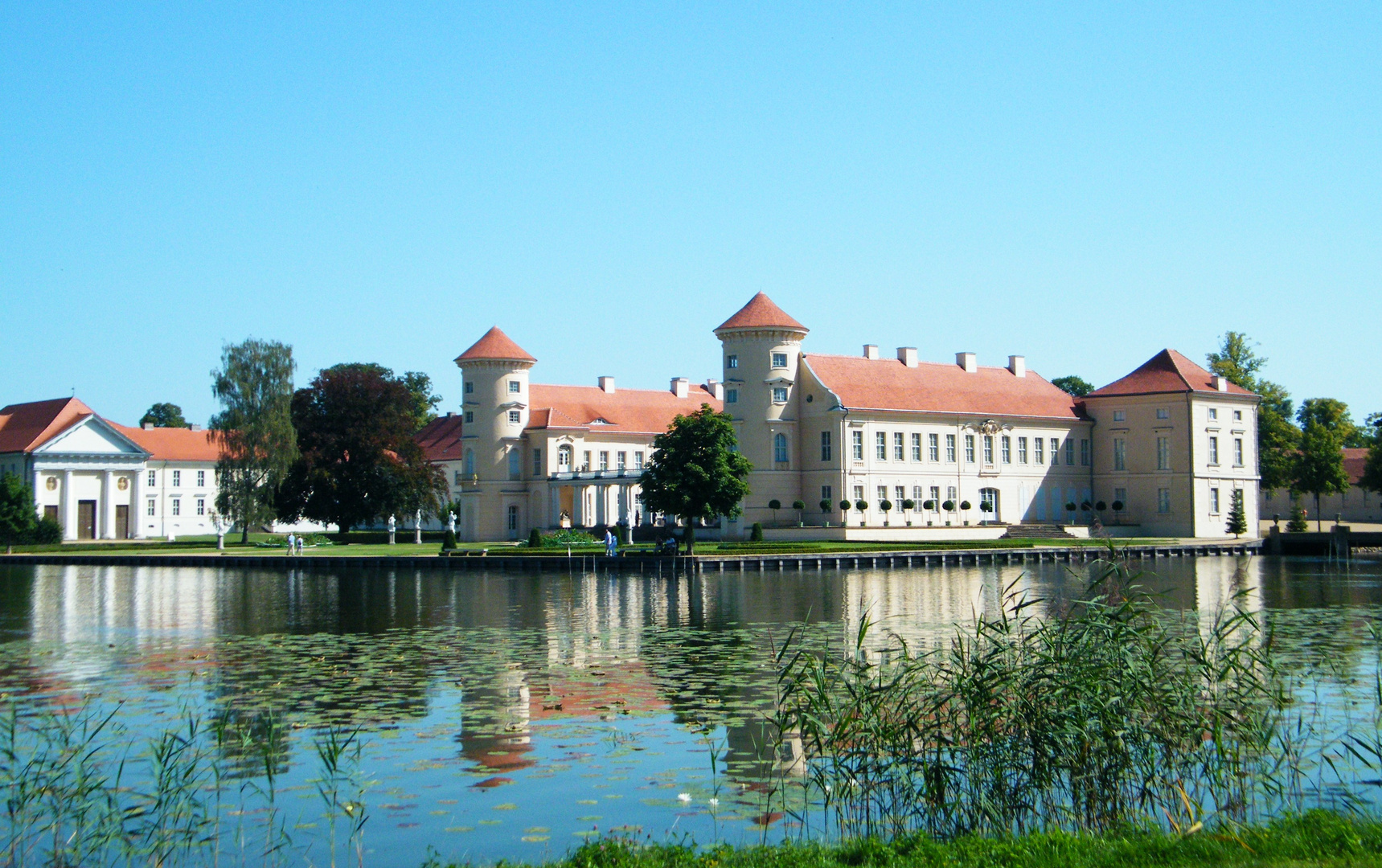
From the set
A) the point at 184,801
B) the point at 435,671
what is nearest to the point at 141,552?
the point at 435,671

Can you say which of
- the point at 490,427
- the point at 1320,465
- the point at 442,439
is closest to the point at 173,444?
the point at 442,439

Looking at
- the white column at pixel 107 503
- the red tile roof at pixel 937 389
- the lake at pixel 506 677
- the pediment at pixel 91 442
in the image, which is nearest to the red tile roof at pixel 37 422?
the pediment at pixel 91 442

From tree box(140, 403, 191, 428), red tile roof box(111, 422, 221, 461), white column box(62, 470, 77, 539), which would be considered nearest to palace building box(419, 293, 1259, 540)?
white column box(62, 470, 77, 539)

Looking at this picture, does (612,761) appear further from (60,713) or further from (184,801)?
(60,713)

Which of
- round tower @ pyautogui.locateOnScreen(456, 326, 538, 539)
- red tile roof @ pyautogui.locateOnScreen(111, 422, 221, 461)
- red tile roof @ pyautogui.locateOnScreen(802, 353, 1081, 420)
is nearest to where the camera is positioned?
red tile roof @ pyautogui.locateOnScreen(802, 353, 1081, 420)

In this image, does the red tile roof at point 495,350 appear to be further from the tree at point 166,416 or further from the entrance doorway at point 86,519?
the tree at point 166,416

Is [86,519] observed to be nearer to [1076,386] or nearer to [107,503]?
[107,503]

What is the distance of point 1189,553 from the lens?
183 feet

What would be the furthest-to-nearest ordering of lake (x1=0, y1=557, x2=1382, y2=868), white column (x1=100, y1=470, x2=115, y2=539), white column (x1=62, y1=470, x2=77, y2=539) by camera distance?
1. white column (x1=100, y1=470, x2=115, y2=539)
2. white column (x1=62, y1=470, x2=77, y2=539)
3. lake (x1=0, y1=557, x2=1382, y2=868)

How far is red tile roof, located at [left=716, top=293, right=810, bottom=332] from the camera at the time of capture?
200 ft

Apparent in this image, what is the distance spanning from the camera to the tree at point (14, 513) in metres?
64.7

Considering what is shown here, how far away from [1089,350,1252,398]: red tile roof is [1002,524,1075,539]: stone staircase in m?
10.6

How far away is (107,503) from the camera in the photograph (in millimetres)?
77125

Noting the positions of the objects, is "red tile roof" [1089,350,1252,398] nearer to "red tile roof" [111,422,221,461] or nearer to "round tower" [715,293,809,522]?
"round tower" [715,293,809,522]
